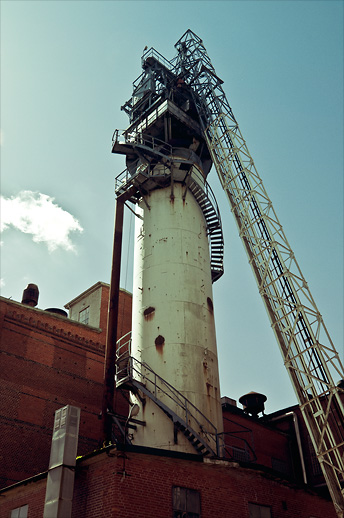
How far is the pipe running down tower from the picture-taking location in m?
18.9

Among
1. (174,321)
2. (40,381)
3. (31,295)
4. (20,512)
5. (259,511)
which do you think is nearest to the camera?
(20,512)

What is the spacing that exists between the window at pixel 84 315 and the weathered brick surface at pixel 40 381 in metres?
2.63

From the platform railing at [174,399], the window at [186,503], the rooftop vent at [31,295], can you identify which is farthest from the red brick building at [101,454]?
the rooftop vent at [31,295]

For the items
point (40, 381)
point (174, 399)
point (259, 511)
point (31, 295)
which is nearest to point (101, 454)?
point (174, 399)

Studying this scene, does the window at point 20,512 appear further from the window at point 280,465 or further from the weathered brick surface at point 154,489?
the window at point 280,465

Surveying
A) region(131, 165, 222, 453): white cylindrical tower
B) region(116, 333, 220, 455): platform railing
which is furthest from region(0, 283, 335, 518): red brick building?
region(131, 165, 222, 453): white cylindrical tower

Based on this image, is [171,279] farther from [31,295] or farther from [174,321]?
[31,295]

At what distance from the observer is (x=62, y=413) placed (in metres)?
15.3

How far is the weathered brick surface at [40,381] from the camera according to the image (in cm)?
2255

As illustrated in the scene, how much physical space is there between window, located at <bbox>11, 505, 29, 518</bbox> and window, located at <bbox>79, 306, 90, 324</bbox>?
16318 millimetres

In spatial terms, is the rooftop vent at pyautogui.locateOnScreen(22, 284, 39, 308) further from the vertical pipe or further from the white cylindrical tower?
the white cylindrical tower

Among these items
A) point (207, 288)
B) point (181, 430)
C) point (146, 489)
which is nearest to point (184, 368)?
point (181, 430)

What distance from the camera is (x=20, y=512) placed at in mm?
15766

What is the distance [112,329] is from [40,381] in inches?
230
